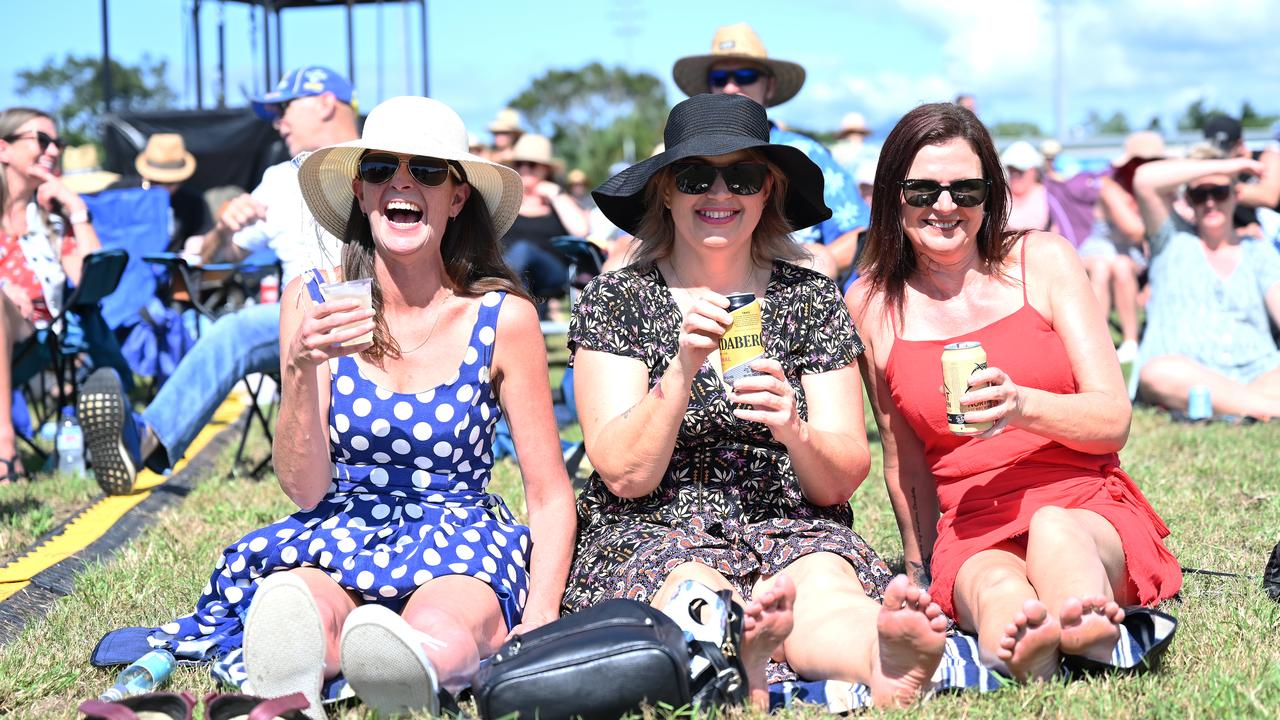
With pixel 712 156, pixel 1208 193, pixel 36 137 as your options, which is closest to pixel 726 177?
pixel 712 156

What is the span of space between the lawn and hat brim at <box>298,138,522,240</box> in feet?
4.56

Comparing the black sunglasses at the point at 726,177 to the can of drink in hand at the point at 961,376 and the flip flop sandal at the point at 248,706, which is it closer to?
the can of drink in hand at the point at 961,376

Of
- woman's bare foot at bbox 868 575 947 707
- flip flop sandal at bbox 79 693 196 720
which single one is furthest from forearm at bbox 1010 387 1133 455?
flip flop sandal at bbox 79 693 196 720

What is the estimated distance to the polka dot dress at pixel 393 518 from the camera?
3.30m

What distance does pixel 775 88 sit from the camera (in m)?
7.24

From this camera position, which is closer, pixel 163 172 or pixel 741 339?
pixel 741 339

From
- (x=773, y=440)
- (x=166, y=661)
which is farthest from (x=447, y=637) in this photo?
(x=773, y=440)

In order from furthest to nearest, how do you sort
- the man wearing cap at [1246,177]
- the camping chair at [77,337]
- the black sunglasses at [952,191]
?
1. the man wearing cap at [1246,177]
2. the camping chair at [77,337]
3. the black sunglasses at [952,191]

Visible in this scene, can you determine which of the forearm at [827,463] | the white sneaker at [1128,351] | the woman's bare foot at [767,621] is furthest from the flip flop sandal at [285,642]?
the white sneaker at [1128,351]

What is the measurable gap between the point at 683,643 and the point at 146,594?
2.21 m

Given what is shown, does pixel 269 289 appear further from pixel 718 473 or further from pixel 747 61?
pixel 718 473

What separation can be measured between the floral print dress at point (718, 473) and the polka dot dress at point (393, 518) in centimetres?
27

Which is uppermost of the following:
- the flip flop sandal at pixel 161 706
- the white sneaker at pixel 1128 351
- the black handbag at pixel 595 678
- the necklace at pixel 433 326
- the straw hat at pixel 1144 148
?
the straw hat at pixel 1144 148

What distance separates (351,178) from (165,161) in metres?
10.0
